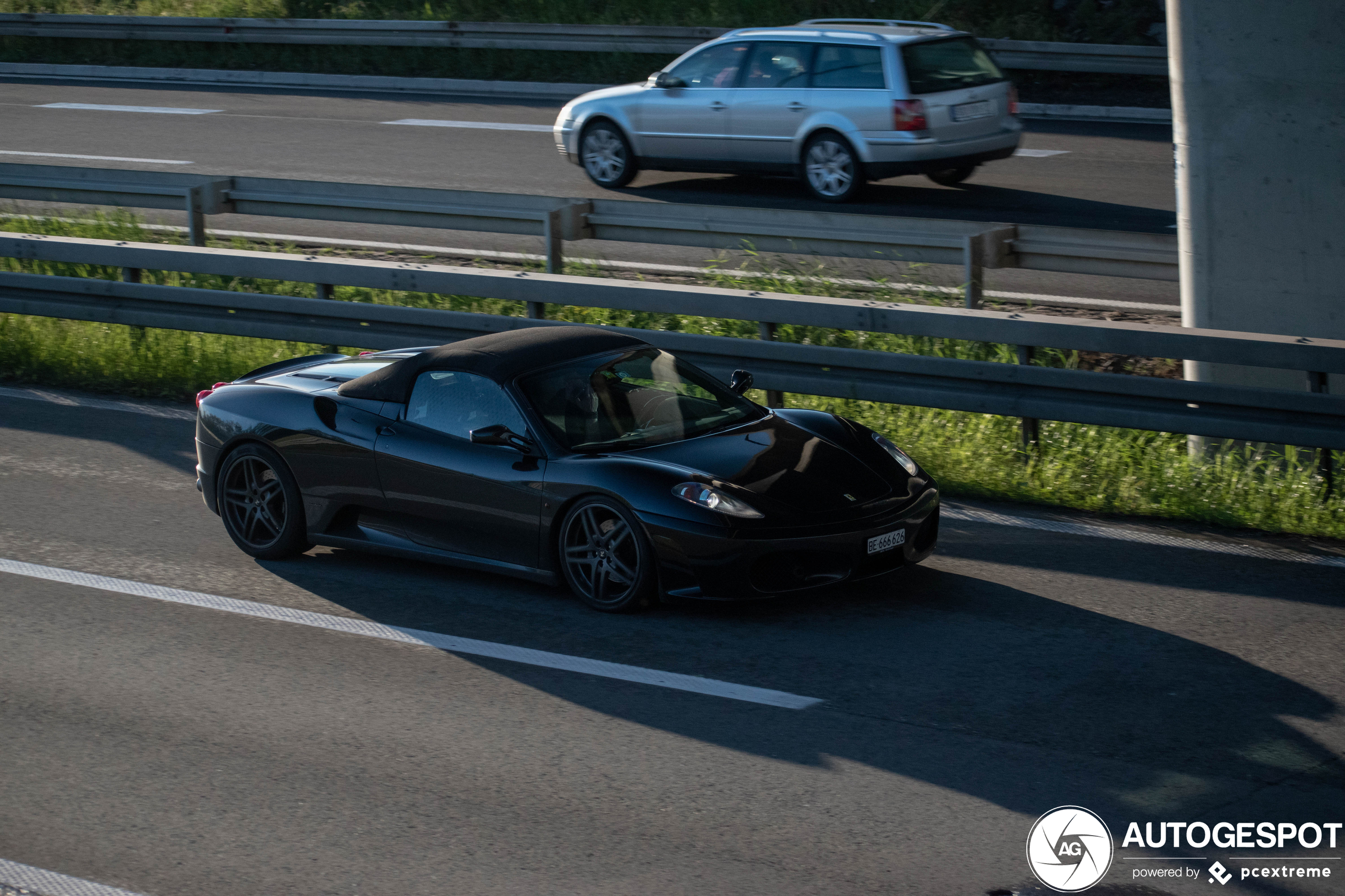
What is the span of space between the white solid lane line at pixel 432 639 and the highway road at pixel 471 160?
222 inches

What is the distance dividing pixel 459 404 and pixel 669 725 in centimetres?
234

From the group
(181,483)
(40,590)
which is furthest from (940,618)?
(181,483)

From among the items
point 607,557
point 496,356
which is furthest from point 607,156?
point 607,557

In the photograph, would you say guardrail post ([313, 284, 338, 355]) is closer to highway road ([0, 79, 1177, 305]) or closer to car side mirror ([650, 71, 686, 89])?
highway road ([0, 79, 1177, 305])

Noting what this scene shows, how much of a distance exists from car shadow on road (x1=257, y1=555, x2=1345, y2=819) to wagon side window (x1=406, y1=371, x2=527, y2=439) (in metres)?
0.82

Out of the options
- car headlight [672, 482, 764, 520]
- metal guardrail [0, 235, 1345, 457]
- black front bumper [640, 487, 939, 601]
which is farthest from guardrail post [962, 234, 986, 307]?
car headlight [672, 482, 764, 520]

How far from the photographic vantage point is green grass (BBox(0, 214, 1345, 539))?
8195 mm

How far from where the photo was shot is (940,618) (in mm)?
6730

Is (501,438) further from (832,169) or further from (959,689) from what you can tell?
(832,169)

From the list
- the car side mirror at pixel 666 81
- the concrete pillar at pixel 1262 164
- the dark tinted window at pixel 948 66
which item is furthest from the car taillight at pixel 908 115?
the concrete pillar at pixel 1262 164

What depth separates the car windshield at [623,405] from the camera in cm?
714

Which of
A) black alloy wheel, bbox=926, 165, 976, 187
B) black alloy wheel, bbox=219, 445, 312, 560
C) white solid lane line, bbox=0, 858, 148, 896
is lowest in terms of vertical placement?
white solid lane line, bbox=0, 858, 148, 896

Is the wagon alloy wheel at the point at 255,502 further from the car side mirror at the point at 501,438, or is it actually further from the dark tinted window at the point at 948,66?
the dark tinted window at the point at 948,66

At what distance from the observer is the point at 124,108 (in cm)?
2423
